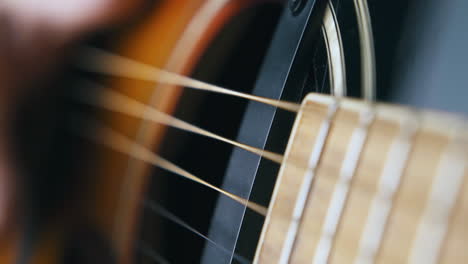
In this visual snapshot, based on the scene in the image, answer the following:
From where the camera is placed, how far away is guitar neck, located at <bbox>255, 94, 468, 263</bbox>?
19 centimetres

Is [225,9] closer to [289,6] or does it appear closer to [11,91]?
[289,6]

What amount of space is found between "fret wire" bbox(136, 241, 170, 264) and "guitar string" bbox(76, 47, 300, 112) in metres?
0.16

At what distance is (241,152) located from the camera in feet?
1.13

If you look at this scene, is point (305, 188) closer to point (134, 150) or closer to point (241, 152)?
point (241, 152)

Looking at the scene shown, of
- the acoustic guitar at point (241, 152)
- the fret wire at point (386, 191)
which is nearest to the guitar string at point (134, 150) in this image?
the acoustic guitar at point (241, 152)

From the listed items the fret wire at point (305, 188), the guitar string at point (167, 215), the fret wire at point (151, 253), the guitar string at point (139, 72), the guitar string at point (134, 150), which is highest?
the guitar string at point (139, 72)

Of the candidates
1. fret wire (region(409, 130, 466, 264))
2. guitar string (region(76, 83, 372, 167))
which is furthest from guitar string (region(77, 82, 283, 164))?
fret wire (region(409, 130, 466, 264))

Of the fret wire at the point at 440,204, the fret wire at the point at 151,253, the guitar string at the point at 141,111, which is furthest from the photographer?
the fret wire at the point at 151,253

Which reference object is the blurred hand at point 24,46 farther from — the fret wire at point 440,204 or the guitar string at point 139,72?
the fret wire at point 440,204

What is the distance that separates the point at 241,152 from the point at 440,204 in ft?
0.57

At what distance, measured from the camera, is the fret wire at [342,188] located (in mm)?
229

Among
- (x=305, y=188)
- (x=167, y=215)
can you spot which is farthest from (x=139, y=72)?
(x=305, y=188)

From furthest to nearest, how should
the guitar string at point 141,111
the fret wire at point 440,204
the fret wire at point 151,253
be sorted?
the fret wire at point 151,253
the guitar string at point 141,111
the fret wire at point 440,204

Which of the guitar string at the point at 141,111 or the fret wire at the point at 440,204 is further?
the guitar string at the point at 141,111
